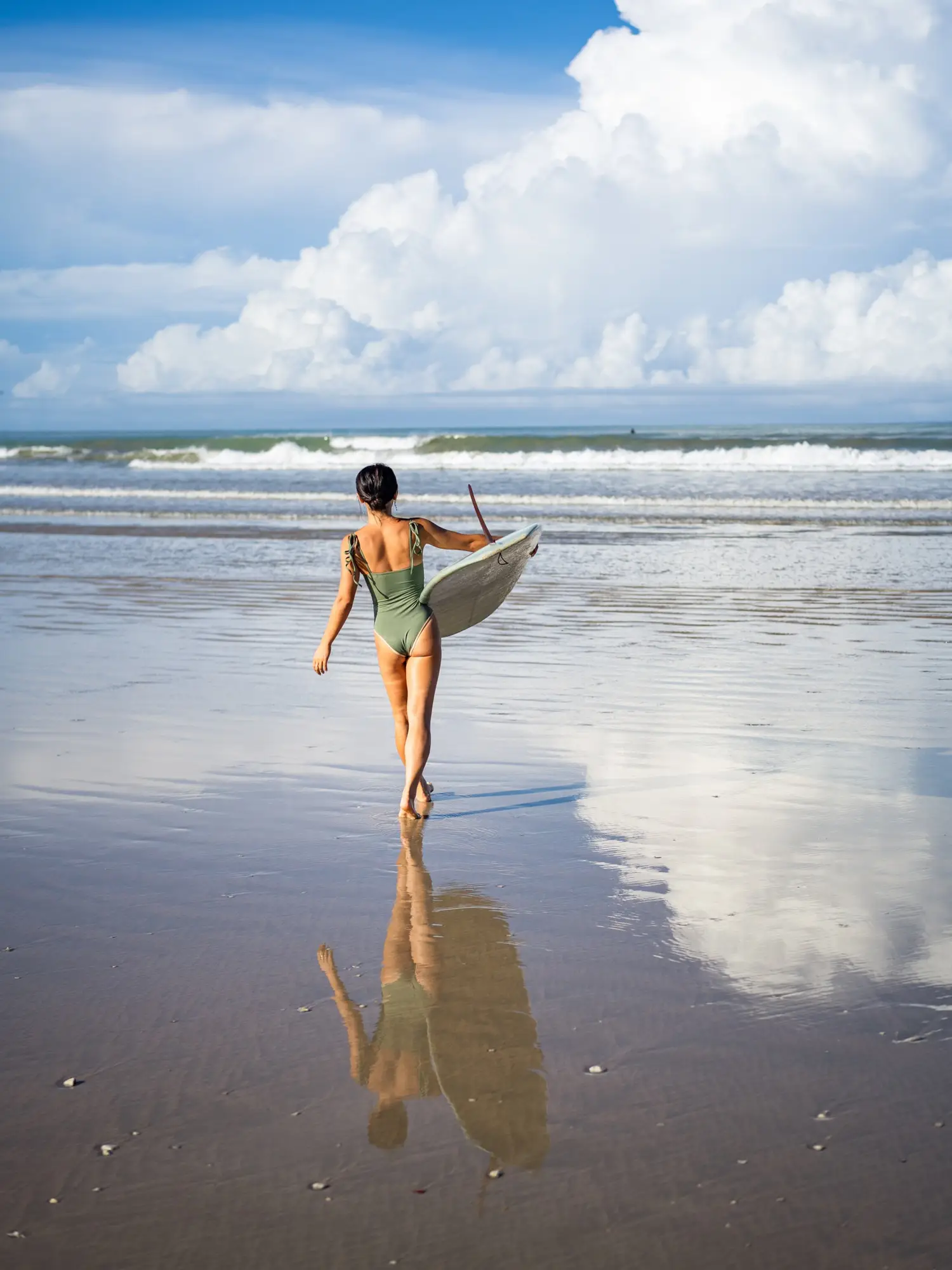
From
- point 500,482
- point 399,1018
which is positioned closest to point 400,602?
point 399,1018

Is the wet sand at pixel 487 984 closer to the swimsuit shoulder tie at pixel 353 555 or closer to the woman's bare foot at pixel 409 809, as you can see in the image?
the woman's bare foot at pixel 409 809

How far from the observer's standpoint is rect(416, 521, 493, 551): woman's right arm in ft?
18.6

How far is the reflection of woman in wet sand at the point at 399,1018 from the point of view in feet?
9.82

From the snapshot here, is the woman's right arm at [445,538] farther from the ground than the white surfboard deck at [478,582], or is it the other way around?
the woman's right arm at [445,538]

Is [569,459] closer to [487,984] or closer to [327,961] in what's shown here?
[327,961]

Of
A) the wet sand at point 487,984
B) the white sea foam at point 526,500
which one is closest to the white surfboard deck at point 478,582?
the wet sand at point 487,984

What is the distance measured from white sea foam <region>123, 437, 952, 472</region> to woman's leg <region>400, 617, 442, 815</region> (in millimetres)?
37212

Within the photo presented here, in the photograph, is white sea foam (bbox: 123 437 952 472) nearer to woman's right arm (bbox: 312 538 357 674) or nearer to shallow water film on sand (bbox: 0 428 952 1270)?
shallow water film on sand (bbox: 0 428 952 1270)

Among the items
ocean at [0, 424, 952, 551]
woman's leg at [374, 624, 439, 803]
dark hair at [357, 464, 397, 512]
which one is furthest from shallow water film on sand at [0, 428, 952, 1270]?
ocean at [0, 424, 952, 551]

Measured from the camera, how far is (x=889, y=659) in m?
9.34

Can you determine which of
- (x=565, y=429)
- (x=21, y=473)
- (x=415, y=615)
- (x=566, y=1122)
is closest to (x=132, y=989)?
(x=566, y=1122)

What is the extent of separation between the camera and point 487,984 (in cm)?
369

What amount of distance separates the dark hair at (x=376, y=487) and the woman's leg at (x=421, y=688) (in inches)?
23.9

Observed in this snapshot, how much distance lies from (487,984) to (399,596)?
2.39m
